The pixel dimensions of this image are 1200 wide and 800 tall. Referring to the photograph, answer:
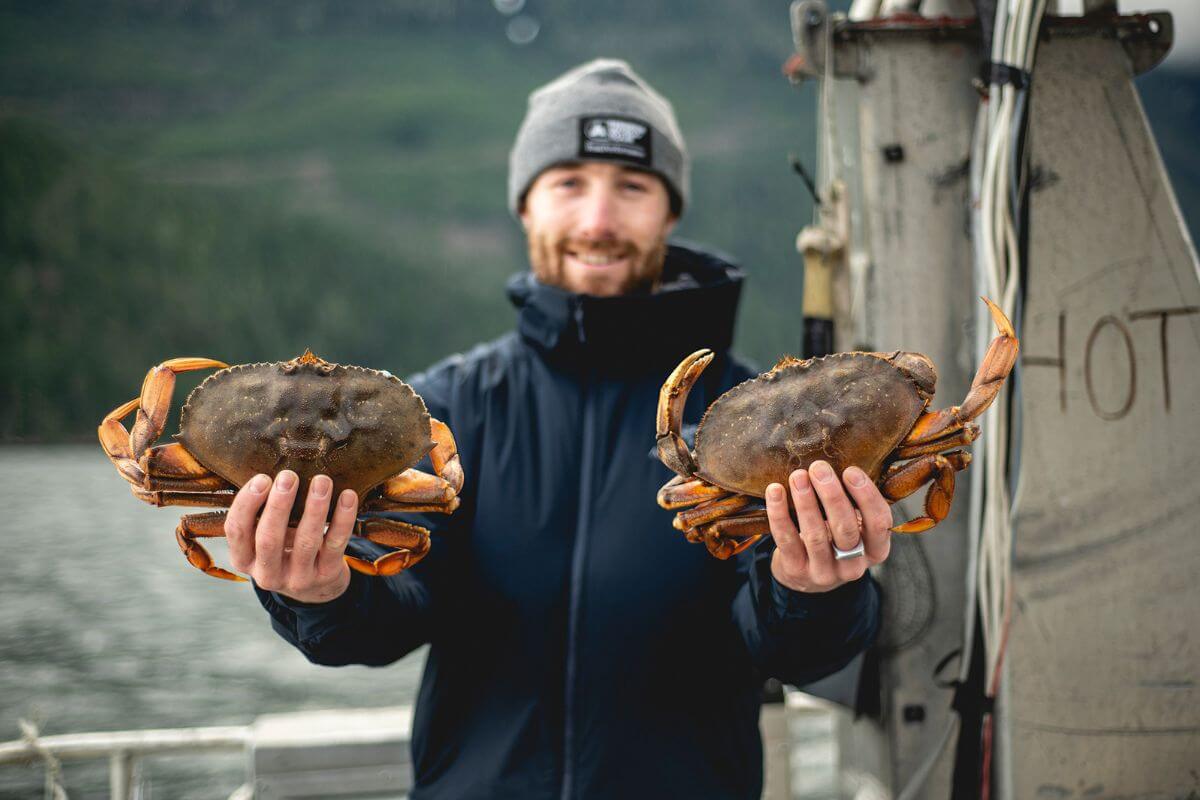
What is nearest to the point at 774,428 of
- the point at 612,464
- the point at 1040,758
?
the point at 612,464

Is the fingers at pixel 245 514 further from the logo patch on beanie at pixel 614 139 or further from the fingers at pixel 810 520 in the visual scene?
the logo patch on beanie at pixel 614 139

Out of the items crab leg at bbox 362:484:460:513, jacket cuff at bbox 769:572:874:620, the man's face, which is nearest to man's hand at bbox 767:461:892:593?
jacket cuff at bbox 769:572:874:620

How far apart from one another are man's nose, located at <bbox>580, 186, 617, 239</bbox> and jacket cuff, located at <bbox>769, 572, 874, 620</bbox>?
1046mm

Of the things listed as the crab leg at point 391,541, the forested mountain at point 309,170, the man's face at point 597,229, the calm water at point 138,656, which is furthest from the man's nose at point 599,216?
the forested mountain at point 309,170

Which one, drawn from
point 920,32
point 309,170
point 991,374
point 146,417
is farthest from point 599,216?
point 309,170

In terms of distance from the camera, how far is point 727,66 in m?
137

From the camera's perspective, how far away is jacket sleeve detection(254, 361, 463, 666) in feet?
6.38

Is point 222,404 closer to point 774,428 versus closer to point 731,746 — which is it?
point 774,428

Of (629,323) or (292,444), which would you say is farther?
(629,323)

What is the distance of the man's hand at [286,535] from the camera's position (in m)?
Result: 1.71

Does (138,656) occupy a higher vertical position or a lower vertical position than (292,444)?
lower

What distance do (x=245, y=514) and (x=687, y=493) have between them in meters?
0.88

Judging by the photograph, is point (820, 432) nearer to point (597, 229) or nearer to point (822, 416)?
point (822, 416)

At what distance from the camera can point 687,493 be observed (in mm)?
1981
